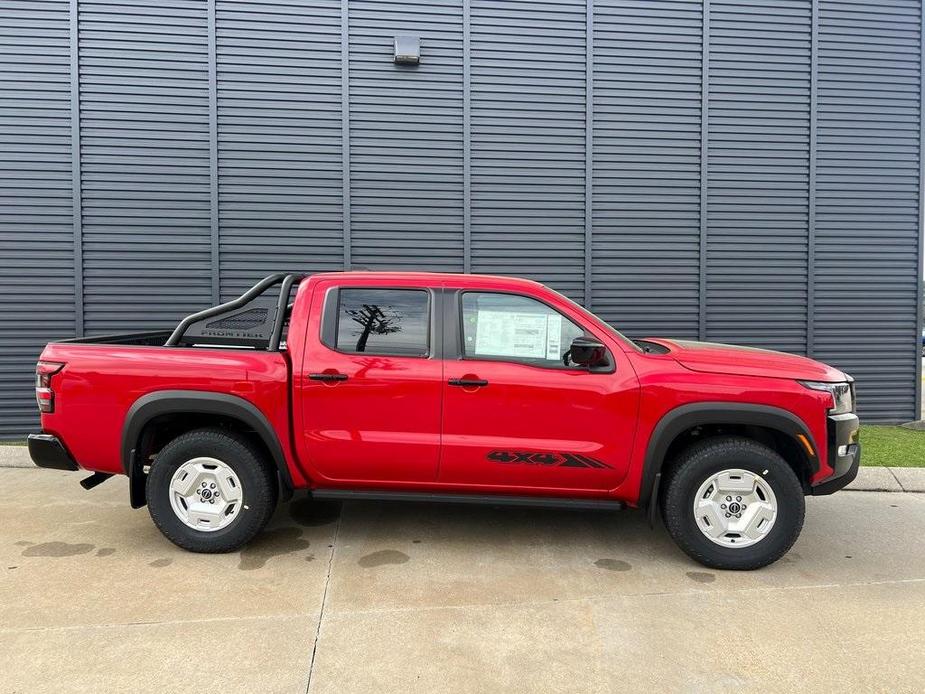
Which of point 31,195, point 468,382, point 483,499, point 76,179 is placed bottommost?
point 483,499

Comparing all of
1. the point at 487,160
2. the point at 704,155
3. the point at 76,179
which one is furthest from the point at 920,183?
the point at 76,179

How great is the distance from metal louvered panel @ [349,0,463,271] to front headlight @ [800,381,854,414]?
4580 millimetres

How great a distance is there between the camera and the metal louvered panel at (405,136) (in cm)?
717

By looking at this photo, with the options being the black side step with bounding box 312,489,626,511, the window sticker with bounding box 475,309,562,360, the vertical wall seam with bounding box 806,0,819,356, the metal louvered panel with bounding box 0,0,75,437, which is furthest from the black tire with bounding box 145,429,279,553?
the vertical wall seam with bounding box 806,0,819,356

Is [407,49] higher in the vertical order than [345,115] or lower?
higher

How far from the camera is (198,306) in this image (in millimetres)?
7117

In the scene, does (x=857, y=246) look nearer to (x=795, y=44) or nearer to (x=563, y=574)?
(x=795, y=44)

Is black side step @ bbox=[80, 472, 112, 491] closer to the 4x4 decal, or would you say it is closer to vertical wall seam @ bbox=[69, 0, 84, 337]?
the 4x4 decal

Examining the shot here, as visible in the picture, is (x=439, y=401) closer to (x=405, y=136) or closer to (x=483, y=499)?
(x=483, y=499)

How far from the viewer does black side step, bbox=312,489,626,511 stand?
369cm

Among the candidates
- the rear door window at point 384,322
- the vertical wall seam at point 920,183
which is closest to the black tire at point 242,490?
the rear door window at point 384,322

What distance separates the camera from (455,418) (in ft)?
11.9

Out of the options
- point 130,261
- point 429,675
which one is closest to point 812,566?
point 429,675

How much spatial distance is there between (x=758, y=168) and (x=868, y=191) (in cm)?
157
